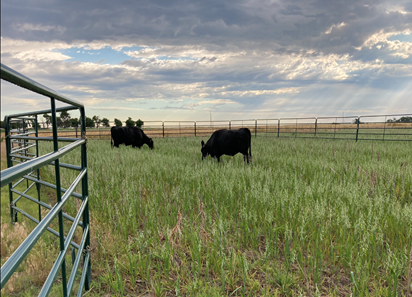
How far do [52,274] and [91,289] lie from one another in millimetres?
1308

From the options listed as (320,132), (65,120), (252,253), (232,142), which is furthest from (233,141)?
(65,120)

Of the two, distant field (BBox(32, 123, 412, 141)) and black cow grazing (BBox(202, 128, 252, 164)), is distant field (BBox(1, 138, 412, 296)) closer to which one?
black cow grazing (BBox(202, 128, 252, 164))

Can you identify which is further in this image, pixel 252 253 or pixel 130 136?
pixel 130 136

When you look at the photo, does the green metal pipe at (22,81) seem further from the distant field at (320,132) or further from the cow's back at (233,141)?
the distant field at (320,132)

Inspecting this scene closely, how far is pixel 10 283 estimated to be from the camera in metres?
2.54

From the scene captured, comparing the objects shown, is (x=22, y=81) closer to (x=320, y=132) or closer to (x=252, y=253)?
(x=252, y=253)

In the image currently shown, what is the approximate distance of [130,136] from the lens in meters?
14.2

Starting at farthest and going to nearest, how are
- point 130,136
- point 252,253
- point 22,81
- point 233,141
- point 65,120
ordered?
point 65,120 → point 130,136 → point 233,141 → point 252,253 → point 22,81

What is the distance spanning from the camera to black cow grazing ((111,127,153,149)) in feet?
46.4

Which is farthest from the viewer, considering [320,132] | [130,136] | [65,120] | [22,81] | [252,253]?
[65,120]

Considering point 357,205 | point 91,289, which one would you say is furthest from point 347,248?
point 91,289

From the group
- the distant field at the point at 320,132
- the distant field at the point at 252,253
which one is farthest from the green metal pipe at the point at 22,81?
the distant field at the point at 320,132

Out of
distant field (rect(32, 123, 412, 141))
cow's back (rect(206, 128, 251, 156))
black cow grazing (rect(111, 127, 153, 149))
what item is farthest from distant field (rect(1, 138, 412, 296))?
distant field (rect(32, 123, 412, 141))

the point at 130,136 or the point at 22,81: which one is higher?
the point at 22,81
